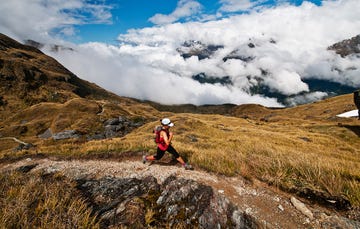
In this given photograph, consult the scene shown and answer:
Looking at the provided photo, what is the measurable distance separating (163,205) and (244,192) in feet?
9.89

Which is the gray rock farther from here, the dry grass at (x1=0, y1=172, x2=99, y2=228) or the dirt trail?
the dry grass at (x1=0, y1=172, x2=99, y2=228)

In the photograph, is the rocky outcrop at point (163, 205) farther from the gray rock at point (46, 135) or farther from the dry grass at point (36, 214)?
the gray rock at point (46, 135)

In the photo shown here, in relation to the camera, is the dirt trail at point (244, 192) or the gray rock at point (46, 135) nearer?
the dirt trail at point (244, 192)

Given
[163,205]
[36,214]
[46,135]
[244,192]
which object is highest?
[244,192]

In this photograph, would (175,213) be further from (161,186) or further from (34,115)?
(34,115)

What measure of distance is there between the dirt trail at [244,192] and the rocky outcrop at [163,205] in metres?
0.51

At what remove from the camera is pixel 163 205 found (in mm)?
7617

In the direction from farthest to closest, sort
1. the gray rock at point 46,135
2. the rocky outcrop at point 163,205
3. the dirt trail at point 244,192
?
the gray rock at point 46,135
the rocky outcrop at point 163,205
the dirt trail at point 244,192

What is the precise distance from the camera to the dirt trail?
20.7 feet

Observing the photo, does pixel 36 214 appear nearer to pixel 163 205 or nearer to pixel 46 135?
pixel 163 205

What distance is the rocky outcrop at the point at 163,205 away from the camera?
6492mm

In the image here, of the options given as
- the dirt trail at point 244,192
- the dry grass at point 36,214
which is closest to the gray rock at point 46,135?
the dirt trail at point 244,192

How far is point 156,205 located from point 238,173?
408cm

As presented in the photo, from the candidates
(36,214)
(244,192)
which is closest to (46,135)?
(36,214)
